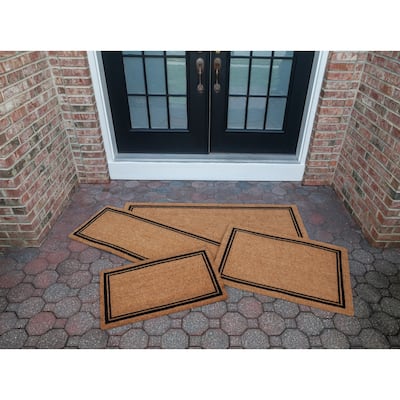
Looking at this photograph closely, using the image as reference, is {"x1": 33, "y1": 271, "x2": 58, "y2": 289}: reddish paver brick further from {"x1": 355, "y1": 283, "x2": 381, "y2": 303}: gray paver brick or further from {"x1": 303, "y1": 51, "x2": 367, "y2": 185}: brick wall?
{"x1": 303, "y1": 51, "x2": 367, "y2": 185}: brick wall

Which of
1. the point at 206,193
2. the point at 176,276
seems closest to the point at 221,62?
the point at 206,193

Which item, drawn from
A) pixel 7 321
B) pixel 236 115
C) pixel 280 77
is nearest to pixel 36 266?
pixel 7 321

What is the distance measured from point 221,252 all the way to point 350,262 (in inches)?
38.6

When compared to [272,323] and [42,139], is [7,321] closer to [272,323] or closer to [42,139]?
[42,139]

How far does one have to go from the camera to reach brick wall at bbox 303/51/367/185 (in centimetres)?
268

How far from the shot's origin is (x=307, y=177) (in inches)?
128

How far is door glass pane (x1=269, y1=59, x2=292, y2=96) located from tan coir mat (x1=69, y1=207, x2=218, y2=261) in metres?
1.74

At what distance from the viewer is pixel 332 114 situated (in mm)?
2922

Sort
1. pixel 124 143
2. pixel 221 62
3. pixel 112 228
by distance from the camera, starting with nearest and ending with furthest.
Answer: pixel 112 228, pixel 221 62, pixel 124 143

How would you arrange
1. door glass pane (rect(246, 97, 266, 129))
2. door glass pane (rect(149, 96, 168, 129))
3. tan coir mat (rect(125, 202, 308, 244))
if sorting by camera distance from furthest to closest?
door glass pane (rect(246, 97, 266, 129)), door glass pane (rect(149, 96, 168, 129)), tan coir mat (rect(125, 202, 308, 244))

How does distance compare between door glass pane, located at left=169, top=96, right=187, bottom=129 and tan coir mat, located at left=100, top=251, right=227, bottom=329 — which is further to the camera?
door glass pane, located at left=169, top=96, right=187, bottom=129

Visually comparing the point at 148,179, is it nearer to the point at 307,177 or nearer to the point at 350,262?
the point at 307,177

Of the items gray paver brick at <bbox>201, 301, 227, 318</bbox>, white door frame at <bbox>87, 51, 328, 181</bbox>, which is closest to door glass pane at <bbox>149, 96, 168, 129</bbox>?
white door frame at <bbox>87, 51, 328, 181</bbox>

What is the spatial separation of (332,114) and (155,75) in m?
1.72
